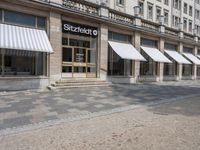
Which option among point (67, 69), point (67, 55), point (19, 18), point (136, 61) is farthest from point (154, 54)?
Result: point (19, 18)

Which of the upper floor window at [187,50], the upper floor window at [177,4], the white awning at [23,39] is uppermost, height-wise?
the upper floor window at [177,4]

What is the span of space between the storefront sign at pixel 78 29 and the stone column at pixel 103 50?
2.08 feet

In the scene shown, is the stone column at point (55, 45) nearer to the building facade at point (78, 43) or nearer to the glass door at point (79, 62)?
the building facade at point (78, 43)

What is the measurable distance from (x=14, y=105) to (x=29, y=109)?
1142mm

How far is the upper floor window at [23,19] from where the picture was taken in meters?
13.3

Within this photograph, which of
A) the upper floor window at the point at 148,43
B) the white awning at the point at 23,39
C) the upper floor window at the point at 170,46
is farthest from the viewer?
the upper floor window at the point at 170,46

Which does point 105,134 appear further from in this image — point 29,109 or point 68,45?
point 68,45

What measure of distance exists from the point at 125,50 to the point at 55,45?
663 centimetres

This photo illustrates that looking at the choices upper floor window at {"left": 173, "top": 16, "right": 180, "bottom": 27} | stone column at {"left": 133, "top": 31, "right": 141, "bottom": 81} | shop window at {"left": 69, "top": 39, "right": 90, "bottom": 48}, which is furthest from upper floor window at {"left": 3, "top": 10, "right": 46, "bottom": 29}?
upper floor window at {"left": 173, "top": 16, "right": 180, "bottom": 27}

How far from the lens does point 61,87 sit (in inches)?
567

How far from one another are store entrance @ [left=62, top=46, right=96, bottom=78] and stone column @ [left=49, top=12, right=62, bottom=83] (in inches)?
29.9

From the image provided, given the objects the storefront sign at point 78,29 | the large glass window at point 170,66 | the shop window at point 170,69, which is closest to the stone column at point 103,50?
the storefront sign at point 78,29

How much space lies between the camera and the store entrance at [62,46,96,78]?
53.1 feet

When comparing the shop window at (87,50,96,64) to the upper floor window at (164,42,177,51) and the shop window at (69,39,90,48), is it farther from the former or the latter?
the upper floor window at (164,42,177,51)
